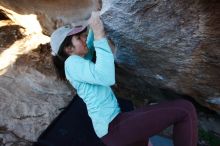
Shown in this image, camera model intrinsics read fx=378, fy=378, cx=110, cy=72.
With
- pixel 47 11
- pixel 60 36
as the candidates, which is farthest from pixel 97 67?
pixel 47 11

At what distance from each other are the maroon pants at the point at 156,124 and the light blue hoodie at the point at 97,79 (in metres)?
0.10

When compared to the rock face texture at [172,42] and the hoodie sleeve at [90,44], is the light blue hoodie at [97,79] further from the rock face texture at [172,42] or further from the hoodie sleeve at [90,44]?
the rock face texture at [172,42]

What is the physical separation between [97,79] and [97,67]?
0.10 meters

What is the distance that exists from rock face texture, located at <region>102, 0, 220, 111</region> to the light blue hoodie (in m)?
0.35

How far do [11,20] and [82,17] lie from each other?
1.52 metres

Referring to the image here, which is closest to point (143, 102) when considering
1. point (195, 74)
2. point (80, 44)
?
point (195, 74)

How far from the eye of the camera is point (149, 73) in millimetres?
3486

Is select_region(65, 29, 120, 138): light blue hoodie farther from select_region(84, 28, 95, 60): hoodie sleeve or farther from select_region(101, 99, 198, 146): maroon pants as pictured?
select_region(101, 99, 198, 146): maroon pants

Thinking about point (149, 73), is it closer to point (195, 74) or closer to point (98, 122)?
point (195, 74)

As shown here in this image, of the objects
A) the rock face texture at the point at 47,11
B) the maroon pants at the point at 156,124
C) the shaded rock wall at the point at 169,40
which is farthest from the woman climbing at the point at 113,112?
the rock face texture at the point at 47,11

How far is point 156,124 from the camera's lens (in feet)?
9.30

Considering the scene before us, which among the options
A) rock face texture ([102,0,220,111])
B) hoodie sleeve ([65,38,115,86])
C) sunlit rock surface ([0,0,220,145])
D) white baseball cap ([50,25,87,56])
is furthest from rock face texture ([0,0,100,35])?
hoodie sleeve ([65,38,115,86])

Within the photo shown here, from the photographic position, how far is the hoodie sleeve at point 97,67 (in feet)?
8.38

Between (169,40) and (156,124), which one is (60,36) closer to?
(169,40)
